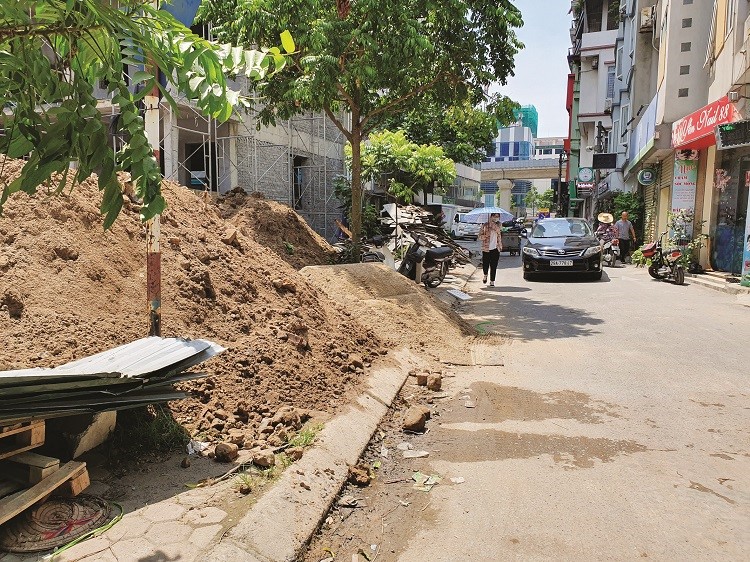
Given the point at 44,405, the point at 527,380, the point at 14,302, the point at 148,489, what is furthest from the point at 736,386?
the point at 14,302

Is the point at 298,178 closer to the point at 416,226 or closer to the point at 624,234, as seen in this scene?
the point at 416,226

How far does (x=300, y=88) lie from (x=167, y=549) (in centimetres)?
877

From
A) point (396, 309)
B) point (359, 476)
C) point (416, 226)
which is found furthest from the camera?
point (416, 226)

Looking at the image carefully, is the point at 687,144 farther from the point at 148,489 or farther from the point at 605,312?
the point at 148,489

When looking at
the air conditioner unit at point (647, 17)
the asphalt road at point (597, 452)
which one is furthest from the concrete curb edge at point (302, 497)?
the air conditioner unit at point (647, 17)

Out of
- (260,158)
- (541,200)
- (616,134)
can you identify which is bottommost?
(260,158)

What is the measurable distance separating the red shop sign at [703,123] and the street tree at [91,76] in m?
14.2

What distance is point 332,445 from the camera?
3.88 metres

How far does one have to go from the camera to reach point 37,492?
8.49ft

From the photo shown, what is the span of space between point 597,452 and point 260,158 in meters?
17.4

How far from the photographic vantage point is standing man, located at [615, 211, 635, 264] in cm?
1986

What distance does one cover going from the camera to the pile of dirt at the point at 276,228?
37.9 feet

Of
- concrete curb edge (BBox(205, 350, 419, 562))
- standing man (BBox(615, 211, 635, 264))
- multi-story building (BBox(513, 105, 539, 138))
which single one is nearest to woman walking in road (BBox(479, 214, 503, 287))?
standing man (BBox(615, 211, 635, 264))

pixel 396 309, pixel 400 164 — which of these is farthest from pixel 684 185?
pixel 396 309
